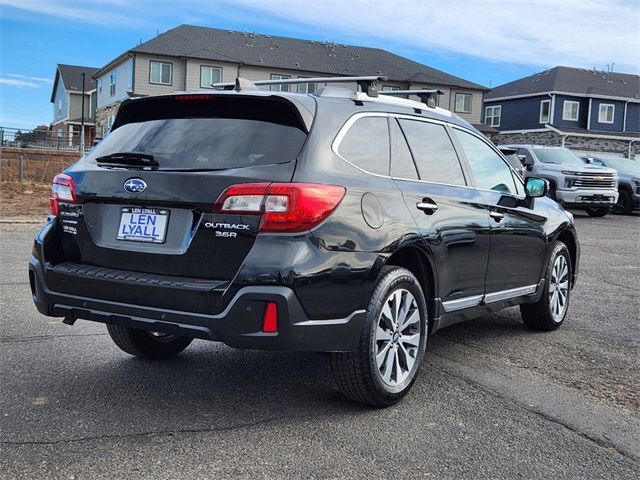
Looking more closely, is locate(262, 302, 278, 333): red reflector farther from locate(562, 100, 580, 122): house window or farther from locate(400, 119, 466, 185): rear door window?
locate(562, 100, 580, 122): house window

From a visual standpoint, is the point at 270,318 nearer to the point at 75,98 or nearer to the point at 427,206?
the point at 427,206

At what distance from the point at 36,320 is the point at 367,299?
11.4 feet

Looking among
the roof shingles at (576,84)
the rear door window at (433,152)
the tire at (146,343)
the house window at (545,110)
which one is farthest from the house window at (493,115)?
the tire at (146,343)

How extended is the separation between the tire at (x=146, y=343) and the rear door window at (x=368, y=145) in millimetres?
1772

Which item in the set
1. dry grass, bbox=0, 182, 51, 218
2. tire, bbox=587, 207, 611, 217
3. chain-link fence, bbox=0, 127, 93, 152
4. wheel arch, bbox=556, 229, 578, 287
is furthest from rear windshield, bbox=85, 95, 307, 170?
chain-link fence, bbox=0, 127, 93, 152

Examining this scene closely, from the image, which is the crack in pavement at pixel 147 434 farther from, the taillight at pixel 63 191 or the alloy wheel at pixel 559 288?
the alloy wheel at pixel 559 288

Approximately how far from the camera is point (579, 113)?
48.2m

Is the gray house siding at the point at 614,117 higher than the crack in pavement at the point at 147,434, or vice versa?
the gray house siding at the point at 614,117

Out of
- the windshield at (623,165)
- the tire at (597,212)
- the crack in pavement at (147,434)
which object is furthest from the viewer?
the windshield at (623,165)

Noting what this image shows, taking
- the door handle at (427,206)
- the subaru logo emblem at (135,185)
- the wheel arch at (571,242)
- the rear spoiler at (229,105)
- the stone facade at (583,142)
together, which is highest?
the stone facade at (583,142)

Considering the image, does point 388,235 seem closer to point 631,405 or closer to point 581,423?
point 581,423

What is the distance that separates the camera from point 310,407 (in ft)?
13.4

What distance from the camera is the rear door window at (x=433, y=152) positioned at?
466 cm

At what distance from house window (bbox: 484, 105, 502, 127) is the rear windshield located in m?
50.5
